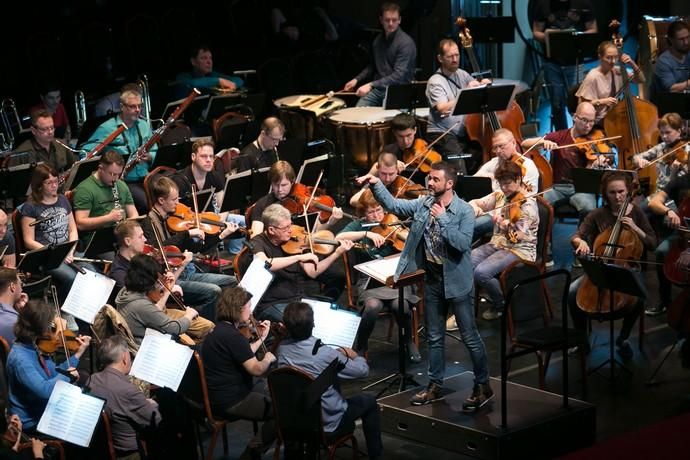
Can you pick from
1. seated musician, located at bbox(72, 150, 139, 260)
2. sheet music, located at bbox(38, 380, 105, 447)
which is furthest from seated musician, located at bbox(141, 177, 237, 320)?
sheet music, located at bbox(38, 380, 105, 447)

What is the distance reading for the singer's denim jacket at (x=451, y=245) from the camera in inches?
275

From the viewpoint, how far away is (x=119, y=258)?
7.96 m

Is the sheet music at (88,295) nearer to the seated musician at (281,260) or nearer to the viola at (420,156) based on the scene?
the seated musician at (281,260)

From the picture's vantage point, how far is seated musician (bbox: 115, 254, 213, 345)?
23.8 ft

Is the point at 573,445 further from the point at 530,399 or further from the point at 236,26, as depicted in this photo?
the point at 236,26

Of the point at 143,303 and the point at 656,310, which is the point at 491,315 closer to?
the point at 656,310

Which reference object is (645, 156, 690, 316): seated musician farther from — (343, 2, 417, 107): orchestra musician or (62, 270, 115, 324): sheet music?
(62, 270, 115, 324): sheet music

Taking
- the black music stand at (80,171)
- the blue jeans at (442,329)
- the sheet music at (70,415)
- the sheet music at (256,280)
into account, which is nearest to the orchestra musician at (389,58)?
the black music stand at (80,171)

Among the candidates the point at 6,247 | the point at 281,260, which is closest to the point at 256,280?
the point at 281,260

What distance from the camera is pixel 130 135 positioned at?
399 inches

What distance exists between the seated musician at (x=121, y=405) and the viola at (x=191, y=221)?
7.51 feet

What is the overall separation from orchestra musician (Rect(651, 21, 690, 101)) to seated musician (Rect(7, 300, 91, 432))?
666cm

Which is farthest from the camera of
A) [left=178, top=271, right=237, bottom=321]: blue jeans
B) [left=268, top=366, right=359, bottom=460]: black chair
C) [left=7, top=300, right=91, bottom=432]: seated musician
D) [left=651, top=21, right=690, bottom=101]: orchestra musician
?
[left=651, top=21, right=690, bottom=101]: orchestra musician

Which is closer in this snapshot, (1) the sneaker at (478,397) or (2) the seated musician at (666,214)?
(1) the sneaker at (478,397)
